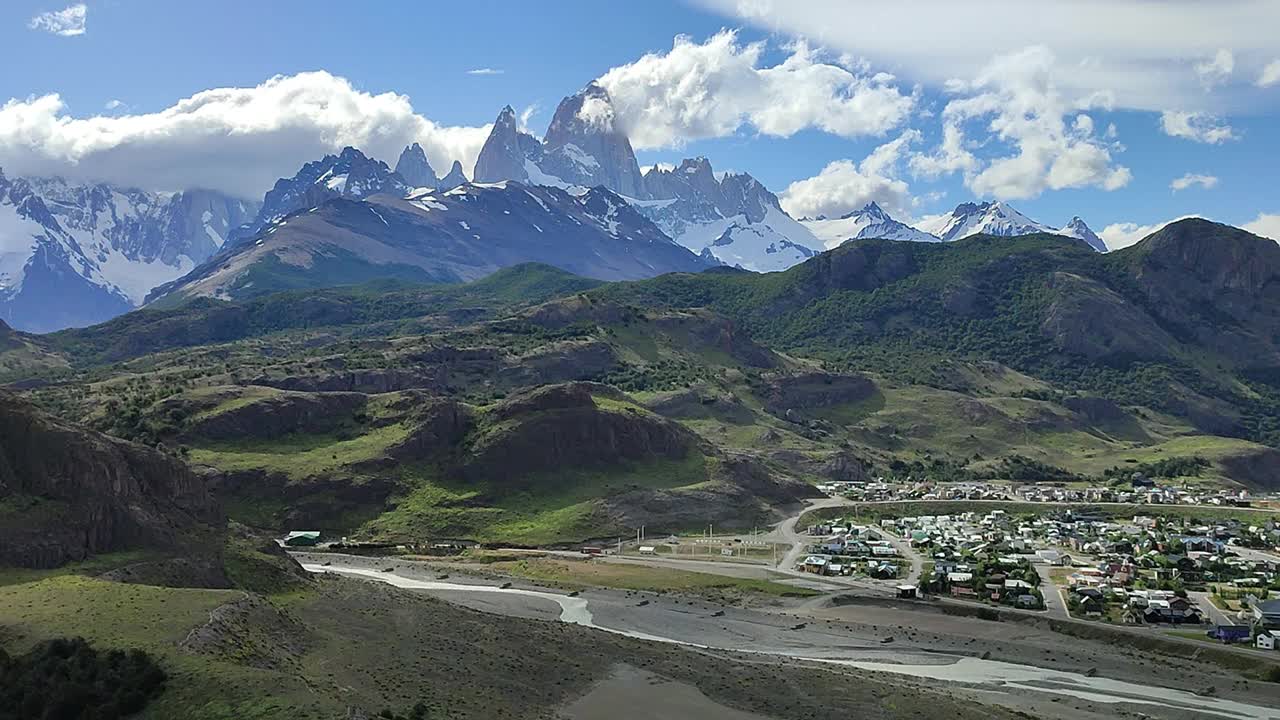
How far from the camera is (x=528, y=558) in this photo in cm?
15125

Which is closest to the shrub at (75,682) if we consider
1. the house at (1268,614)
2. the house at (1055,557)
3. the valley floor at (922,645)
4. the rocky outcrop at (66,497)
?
the rocky outcrop at (66,497)

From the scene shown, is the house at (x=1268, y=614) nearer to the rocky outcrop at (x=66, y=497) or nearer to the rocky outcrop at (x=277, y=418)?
the rocky outcrop at (x=66, y=497)

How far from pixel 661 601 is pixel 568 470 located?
6258 centimetres

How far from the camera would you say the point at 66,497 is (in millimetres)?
87188

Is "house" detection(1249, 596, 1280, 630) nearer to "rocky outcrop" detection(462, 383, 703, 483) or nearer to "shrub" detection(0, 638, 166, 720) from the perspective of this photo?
"shrub" detection(0, 638, 166, 720)

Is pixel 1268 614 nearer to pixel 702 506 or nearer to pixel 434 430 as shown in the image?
pixel 702 506

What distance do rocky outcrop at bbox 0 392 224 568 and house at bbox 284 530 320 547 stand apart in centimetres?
5913

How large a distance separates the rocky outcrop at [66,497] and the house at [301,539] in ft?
194

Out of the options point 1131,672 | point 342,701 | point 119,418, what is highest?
point 119,418

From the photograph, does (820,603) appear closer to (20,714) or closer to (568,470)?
(568,470)

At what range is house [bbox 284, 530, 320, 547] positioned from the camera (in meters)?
157

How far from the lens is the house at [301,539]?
514 feet

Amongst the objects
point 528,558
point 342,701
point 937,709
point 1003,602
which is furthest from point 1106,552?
point 342,701

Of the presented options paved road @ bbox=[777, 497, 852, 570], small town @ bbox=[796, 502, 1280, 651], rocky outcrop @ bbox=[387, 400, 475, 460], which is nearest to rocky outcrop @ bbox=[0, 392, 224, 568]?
small town @ bbox=[796, 502, 1280, 651]
